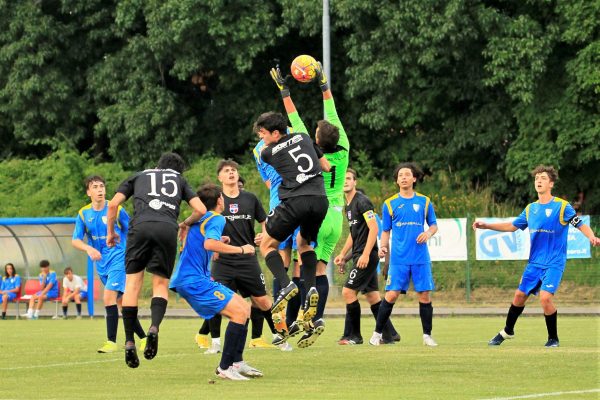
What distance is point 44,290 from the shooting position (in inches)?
1144

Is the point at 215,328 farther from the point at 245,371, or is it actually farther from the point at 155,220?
the point at 245,371

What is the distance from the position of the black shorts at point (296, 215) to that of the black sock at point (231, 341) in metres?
1.77

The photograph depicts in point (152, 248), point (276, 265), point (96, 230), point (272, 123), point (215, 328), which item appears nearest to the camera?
point (152, 248)

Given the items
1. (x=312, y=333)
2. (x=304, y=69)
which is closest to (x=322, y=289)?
(x=312, y=333)

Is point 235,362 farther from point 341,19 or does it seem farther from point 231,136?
point 231,136

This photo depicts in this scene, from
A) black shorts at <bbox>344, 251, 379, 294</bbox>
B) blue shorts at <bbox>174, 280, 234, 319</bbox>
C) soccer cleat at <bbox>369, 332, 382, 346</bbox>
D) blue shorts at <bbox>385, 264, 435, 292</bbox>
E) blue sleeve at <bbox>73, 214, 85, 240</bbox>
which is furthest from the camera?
black shorts at <bbox>344, 251, 379, 294</bbox>

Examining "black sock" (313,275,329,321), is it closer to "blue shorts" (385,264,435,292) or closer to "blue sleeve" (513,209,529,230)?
"blue shorts" (385,264,435,292)

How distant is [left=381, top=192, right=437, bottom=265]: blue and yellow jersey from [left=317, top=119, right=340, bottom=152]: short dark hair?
2019mm

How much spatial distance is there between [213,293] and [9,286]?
61.3 ft

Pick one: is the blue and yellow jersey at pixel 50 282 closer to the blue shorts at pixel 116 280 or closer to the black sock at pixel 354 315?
the blue shorts at pixel 116 280

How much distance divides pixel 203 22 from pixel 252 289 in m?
23.3

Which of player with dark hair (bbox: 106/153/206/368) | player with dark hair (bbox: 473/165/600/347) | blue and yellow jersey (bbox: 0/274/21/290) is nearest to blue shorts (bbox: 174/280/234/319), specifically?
player with dark hair (bbox: 106/153/206/368)

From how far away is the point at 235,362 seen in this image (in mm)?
12016

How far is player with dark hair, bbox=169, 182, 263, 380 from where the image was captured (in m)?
A: 11.8
